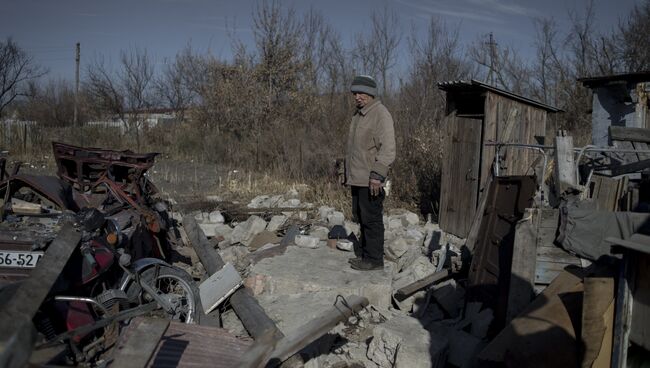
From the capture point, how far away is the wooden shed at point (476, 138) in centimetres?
812

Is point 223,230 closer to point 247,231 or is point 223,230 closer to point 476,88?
point 247,231

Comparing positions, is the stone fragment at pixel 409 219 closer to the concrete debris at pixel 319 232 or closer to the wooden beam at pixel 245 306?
the concrete debris at pixel 319 232

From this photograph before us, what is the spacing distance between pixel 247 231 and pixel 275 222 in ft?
1.69

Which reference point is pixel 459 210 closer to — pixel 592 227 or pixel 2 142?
pixel 592 227

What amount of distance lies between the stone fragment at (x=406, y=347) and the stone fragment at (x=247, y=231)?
3.84 m

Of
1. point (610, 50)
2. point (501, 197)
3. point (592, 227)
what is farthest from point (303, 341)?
point (610, 50)

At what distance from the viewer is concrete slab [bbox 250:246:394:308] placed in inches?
213

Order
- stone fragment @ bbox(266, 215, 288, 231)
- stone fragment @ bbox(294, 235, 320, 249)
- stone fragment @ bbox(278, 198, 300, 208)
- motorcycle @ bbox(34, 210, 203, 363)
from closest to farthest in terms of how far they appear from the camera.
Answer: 1. motorcycle @ bbox(34, 210, 203, 363)
2. stone fragment @ bbox(294, 235, 320, 249)
3. stone fragment @ bbox(266, 215, 288, 231)
4. stone fragment @ bbox(278, 198, 300, 208)

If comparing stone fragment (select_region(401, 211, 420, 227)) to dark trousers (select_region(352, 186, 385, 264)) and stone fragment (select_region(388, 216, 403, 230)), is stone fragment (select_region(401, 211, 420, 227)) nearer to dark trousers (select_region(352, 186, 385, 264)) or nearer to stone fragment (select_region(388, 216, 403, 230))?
stone fragment (select_region(388, 216, 403, 230))

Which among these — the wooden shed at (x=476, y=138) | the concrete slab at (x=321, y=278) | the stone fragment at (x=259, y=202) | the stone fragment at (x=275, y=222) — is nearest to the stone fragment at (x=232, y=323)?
the concrete slab at (x=321, y=278)

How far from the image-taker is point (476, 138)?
8.37 meters

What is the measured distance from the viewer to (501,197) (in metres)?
5.71

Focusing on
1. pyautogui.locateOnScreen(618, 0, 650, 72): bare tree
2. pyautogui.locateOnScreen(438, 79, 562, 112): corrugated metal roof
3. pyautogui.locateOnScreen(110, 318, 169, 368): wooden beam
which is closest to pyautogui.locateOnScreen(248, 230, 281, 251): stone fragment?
pyautogui.locateOnScreen(438, 79, 562, 112): corrugated metal roof

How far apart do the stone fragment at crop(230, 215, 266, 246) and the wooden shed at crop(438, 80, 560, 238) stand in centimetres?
316
